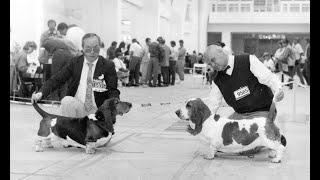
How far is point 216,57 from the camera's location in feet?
14.4

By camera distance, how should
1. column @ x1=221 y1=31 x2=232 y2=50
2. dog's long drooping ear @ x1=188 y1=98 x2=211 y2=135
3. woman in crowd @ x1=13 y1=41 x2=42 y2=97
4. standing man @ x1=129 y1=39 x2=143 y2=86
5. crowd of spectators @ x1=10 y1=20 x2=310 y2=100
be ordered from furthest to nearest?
column @ x1=221 y1=31 x2=232 y2=50
standing man @ x1=129 y1=39 x2=143 y2=86
woman in crowd @ x1=13 y1=41 x2=42 y2=97
crowd of spectators @ x1=10 y1=20 x2=310 y2=100
dog's long drooping ear @ x1=188 y1=98 x2=211 y2=135

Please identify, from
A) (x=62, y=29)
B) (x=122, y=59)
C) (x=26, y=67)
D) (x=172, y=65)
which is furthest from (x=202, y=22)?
(x=62, y=29)

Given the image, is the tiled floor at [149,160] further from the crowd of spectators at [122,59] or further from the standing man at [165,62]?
the standing man at [165,62]

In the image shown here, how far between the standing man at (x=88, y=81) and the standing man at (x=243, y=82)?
0.99 meters

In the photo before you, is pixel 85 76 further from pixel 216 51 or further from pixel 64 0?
pixel 64 0

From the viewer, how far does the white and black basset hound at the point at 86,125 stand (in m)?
4.48

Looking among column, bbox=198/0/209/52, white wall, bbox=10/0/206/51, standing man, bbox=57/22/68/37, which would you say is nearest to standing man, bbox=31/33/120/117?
standing man, bbox=57/22/68/37

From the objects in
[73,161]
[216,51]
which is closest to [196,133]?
[216,51]

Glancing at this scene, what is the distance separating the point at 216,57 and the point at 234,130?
653 millimetres

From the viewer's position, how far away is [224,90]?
4594 millimetres

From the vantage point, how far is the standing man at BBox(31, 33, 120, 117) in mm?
4867

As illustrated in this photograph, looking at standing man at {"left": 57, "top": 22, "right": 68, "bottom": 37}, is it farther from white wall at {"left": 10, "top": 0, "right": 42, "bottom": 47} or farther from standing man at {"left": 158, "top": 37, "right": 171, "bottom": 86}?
standing man at {"left": 158, "top": 37, "right": 171, "bottom": 86}

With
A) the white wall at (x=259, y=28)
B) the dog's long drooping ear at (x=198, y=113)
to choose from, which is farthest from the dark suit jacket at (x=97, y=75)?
the white wall at (x=259, y=28)

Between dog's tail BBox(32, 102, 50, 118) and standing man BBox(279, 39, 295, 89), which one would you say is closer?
dog's tail BBox(32, 102, 50, 118)
